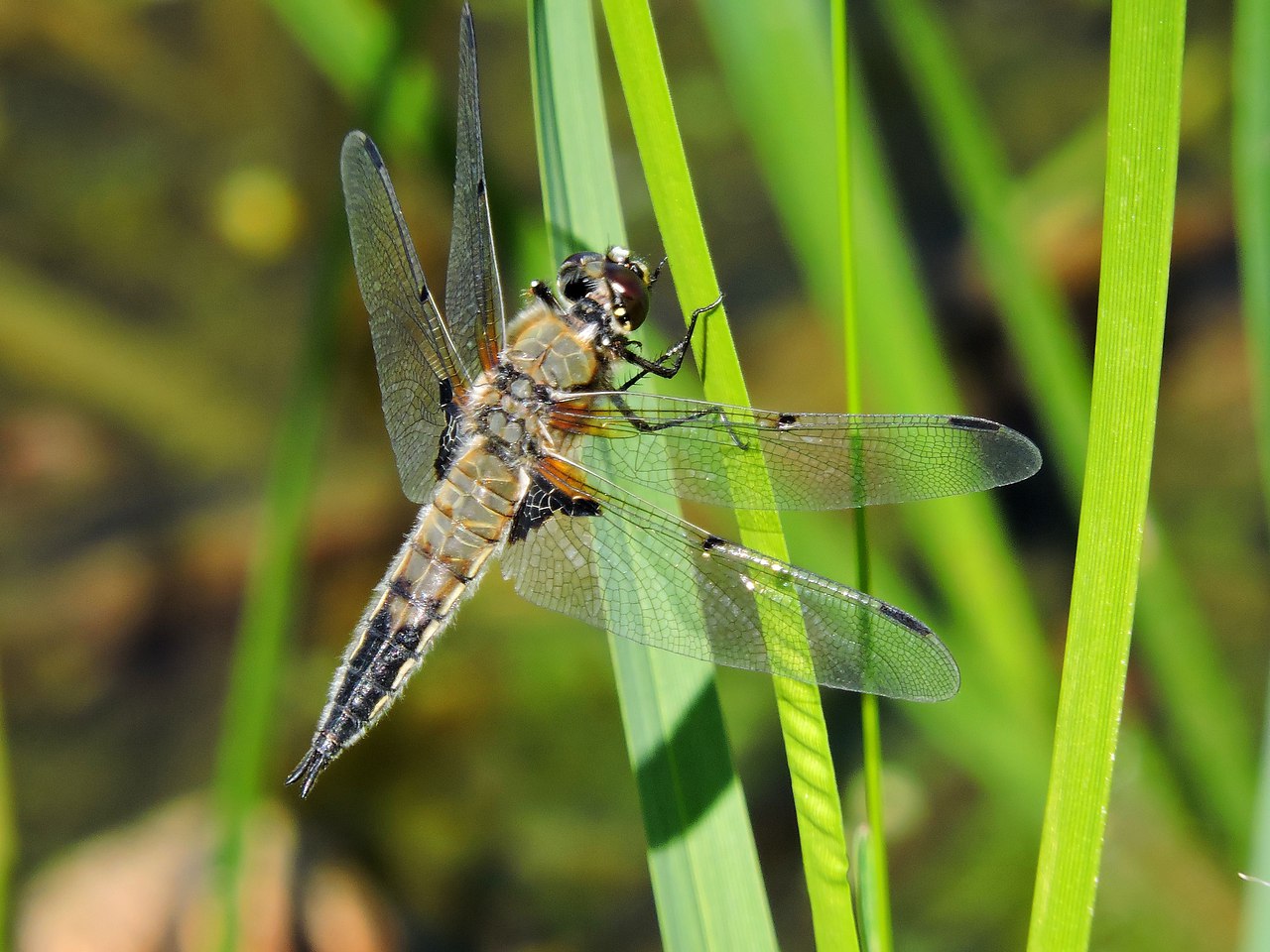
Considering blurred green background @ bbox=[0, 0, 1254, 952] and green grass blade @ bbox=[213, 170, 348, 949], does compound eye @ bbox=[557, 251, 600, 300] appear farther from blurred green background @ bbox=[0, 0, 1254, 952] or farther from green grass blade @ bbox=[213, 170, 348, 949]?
green grass blade @ bbox=[213, 170, 348, 949]

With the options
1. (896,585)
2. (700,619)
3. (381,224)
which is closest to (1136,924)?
(896,585)

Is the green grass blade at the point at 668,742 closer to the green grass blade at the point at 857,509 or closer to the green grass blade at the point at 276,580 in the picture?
the green grass blade at the point at 857,509

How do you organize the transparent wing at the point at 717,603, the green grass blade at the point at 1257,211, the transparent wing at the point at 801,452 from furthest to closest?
the transparent wing at the point at 801,452 < the transparent wing at the point at 717,603 < the green grass blade at the point at 1257,211

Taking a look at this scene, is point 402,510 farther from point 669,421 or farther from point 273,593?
point 669,421

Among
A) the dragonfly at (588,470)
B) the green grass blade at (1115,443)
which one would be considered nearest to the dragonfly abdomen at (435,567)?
the dragonfly at (588,470)

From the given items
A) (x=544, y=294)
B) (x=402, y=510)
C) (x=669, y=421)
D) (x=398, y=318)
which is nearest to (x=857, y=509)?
(x=669, y=421)

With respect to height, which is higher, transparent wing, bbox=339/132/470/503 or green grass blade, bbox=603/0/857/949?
transparent wing, bbox=339/132/470/503

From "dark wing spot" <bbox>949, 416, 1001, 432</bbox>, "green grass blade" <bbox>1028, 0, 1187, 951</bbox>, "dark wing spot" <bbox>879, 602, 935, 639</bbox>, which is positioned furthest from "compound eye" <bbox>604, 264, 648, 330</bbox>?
"green grass blade" <bbox>1028, 0, 1187, 951</bbox>
